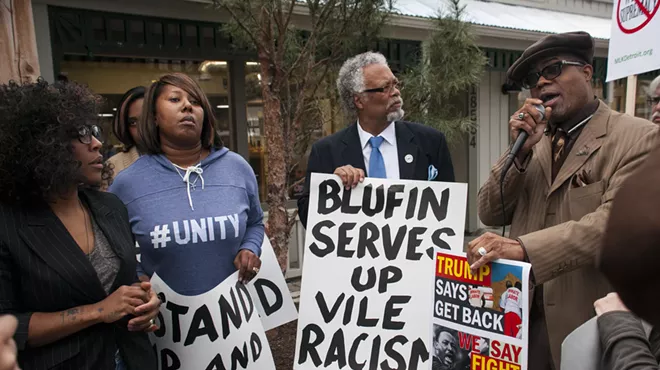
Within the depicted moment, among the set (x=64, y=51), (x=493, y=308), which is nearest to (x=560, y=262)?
(x=493, y=308)

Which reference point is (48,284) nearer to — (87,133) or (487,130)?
(87,133)

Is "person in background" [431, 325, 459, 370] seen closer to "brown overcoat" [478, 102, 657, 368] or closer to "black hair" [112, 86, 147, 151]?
"brown overcoat" [478, 102, 657, 368]

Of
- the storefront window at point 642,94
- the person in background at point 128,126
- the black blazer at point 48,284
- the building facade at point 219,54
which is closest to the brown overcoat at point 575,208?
the black blazer at point 48,284

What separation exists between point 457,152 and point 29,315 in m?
8.34

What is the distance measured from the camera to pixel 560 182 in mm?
1935

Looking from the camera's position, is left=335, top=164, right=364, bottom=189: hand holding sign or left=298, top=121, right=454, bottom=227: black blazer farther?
left=298, top=121, right=454, bottom=227: black blazer

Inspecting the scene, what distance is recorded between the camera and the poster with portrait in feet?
5.79

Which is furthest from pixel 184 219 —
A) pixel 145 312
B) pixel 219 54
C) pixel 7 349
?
pixel 219 54

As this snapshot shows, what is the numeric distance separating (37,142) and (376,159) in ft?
5.72

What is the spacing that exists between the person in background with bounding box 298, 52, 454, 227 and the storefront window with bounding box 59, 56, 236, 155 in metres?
2.97

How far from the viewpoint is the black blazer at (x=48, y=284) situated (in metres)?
1.61

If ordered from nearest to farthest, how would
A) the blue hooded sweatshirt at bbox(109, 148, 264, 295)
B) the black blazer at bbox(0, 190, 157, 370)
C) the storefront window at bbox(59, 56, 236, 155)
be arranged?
the black blazer at bbox(0, 190, 157, 370) < the blue hooded sweatshirt at bbox(109, 148, 264, 295) < the storefront window at bbox(59, 56, 236, 155)

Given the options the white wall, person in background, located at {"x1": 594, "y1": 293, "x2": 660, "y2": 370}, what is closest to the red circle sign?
person in background, located at {"x1": 594, "y1": 293, "x2": 660, "y2": 370}

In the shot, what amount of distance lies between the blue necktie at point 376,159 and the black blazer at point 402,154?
56mm
